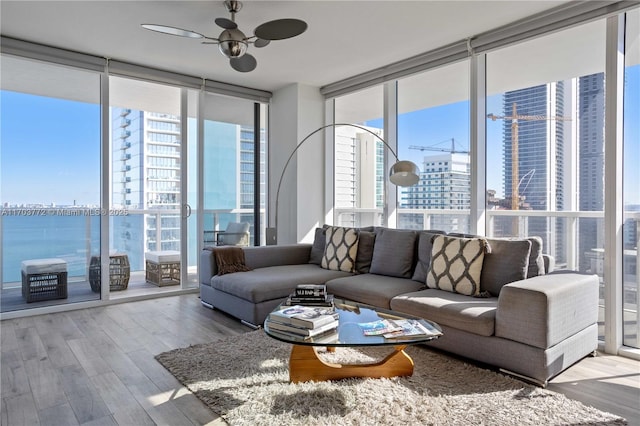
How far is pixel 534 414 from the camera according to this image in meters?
2.10

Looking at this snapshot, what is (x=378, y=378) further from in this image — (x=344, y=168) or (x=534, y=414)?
(x=344, y=168)

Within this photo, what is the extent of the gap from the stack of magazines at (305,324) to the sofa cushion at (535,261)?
5.40 feet

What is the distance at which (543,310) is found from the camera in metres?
2.41

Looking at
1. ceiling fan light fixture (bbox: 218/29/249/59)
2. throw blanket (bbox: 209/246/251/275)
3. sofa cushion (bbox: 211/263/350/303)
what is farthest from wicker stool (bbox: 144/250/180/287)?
ceiling fan light fixture (bbox: 218/29/249/59)

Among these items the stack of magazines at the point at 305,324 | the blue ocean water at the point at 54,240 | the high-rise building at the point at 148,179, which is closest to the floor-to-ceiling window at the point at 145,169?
the high-rise building at the point at 148,179

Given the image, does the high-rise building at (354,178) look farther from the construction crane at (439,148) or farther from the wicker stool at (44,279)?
the wicker stool at (44,279)

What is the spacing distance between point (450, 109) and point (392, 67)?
32.3 inches

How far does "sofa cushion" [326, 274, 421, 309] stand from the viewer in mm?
3300

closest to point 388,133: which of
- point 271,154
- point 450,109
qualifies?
point 450,109

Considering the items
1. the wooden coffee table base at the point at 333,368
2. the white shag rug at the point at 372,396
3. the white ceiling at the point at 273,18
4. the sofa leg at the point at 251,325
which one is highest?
the white ceiling at the point at 273,18

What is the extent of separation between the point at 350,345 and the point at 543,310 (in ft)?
3.97

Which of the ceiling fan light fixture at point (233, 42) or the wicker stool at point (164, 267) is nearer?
the ceiling fan light fixture at point (233, 42)

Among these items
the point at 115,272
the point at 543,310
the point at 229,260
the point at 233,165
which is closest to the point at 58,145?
the point at 115,272

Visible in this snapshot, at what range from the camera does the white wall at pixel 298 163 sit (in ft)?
17.8
